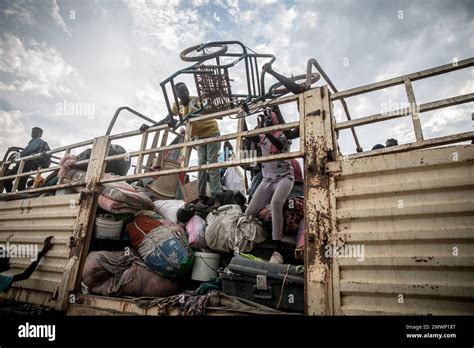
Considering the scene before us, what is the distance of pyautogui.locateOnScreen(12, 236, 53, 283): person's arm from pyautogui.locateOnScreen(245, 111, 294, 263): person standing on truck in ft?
8.75

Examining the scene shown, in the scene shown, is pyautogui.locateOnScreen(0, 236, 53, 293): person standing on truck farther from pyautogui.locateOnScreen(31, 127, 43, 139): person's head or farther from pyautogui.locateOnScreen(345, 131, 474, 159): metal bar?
pyautogui.locateOnScreen(345, 131, 474, 159): metal bar

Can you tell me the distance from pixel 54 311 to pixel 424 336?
11.5 feet

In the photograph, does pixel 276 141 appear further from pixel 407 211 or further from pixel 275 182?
A: pixel 407 211

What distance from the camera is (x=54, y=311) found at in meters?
2.98

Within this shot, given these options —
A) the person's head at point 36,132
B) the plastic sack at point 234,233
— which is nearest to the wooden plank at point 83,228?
the plastic sack at point 234,233

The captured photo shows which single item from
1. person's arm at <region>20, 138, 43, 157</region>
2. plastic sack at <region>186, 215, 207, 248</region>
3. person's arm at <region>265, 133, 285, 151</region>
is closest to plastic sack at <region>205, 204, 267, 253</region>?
plastic sack at <region>186, 215, 207, 248</region>

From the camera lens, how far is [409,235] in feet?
5.92

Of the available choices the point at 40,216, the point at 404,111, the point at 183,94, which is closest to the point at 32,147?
the point at 40,216

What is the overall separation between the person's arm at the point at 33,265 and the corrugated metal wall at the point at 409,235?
3572mm

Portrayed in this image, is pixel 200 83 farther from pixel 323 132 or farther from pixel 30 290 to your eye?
pixel 30 290

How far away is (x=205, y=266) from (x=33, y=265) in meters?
2.26

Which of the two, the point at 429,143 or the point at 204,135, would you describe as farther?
the point at 204,135

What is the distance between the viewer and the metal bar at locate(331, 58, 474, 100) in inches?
79.2

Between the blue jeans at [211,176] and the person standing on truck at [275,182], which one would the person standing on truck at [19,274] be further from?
the person standing on truck at [275,182]
